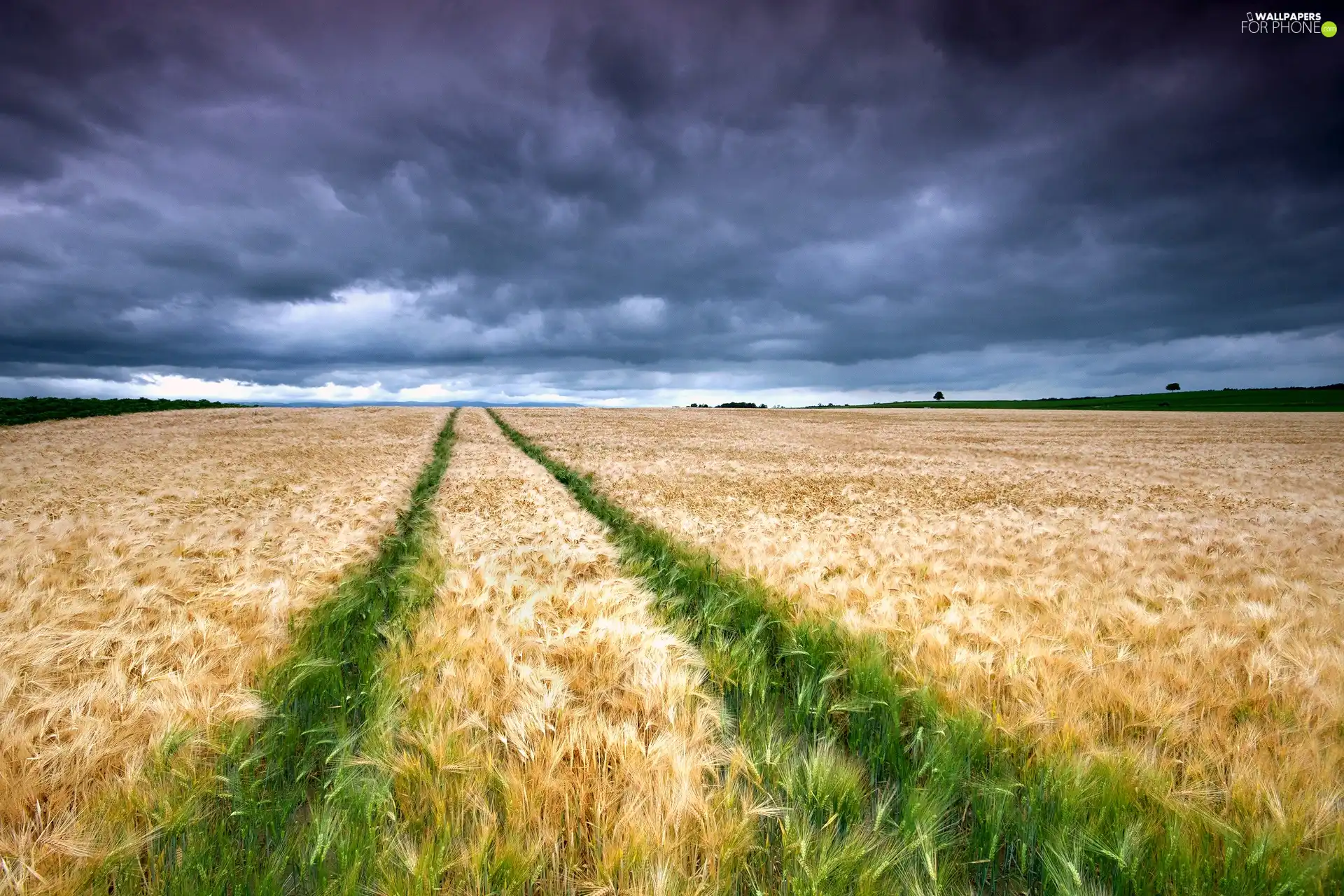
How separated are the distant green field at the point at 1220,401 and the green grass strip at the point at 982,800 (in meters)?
91.3

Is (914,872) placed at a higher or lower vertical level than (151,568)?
lower

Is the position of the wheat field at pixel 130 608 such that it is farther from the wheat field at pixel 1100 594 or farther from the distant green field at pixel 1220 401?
Answer: the distant green field at pixel 1220 401

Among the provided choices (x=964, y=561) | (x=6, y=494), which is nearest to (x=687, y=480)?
(x=964, y=561)

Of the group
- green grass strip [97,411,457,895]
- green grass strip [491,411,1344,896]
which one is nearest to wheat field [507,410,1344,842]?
green grass strip [491,411,1344,896]

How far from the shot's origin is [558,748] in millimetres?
2377

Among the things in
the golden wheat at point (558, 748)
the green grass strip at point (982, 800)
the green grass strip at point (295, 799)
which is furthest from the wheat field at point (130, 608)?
the green grass strip at point (982, 800)

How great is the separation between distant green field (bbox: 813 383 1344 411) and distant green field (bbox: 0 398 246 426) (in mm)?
103225

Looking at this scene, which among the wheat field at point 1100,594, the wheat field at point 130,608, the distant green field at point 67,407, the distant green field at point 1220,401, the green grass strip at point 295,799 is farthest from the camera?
the distant green field at point 1220,401

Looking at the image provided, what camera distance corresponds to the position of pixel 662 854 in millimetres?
1870

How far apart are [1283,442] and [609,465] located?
32.3 m

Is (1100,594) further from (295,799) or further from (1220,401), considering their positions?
(1220,401)

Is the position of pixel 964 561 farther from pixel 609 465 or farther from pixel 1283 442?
pixel 1283 442

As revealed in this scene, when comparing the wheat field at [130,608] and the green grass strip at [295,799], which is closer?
the green grass strip at [295,799]

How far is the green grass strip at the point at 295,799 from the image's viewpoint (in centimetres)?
184
